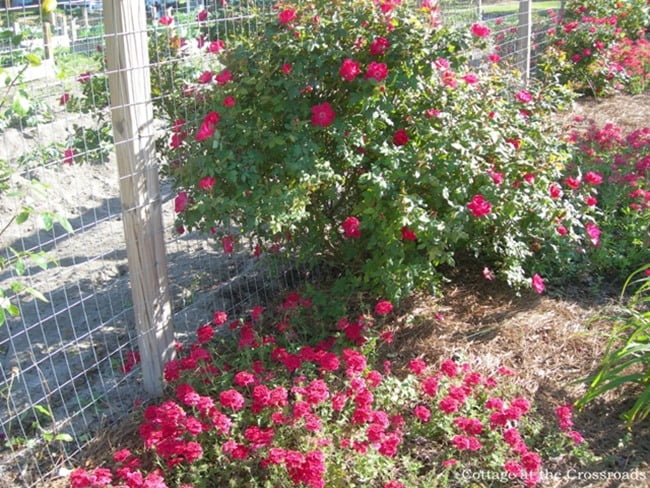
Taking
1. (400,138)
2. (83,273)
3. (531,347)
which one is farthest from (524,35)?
(83,273)

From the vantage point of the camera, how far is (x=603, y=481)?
268 cm

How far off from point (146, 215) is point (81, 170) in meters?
2.97

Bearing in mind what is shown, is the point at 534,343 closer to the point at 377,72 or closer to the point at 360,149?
the point at 360,149

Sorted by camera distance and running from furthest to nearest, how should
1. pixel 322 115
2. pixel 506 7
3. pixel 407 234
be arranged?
pixel 506 7
pixel 407 234
pixel 322 115

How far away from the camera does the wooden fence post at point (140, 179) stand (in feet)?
9.29

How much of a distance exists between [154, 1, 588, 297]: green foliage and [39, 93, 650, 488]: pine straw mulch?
22 cm

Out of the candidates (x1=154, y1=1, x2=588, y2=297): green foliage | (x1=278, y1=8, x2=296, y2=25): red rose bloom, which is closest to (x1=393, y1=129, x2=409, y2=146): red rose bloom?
(x1=154, y1=1, x2=588, y2=297): green foliage

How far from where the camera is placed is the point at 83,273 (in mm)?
4203

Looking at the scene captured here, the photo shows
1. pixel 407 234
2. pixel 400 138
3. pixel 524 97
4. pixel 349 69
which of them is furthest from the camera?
pixel 524 97

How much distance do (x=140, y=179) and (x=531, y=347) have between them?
1.97 meters

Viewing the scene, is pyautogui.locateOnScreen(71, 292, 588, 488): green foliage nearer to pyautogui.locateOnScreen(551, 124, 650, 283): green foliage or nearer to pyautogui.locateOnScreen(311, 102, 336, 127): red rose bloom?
pyautogui.locateOnScreen(311, 102, 336, 127): red rose bloom

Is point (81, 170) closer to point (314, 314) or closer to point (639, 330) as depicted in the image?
point (314, 314)

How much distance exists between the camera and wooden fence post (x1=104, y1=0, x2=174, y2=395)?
2.83 metres

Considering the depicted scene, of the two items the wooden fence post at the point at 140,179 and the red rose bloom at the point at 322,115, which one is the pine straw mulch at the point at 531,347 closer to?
the wooden fence post at the point at 140,179
